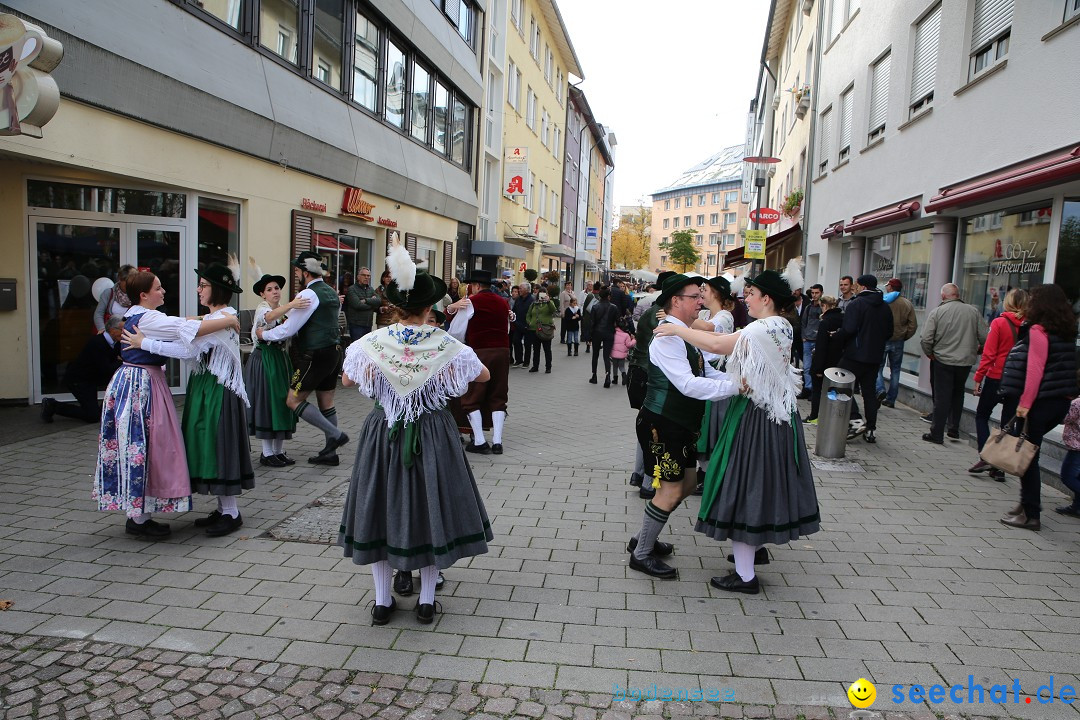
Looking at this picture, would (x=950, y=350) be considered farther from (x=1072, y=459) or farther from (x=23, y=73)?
(x=23, y=73)

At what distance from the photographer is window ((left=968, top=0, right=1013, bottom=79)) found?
30.6 feet

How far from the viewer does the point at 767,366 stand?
4070 millimetres

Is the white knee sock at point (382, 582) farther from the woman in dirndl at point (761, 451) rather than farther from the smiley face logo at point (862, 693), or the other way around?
the smiley face logo at point (862, 693)

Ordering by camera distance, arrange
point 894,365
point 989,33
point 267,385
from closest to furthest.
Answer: point 267,385 < point 989,33 < point 894,365

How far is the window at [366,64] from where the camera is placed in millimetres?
14555

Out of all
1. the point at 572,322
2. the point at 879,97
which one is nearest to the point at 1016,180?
the point at 879,97

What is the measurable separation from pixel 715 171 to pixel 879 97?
90738 mm

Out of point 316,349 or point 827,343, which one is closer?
point 316,349

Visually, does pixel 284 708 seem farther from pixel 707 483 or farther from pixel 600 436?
pixel 600 436

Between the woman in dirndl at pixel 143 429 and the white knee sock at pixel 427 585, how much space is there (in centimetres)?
191

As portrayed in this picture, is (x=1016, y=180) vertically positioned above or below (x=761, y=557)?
above

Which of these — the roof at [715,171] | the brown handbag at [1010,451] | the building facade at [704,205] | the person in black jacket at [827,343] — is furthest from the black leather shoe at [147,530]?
the roof at [715,171]

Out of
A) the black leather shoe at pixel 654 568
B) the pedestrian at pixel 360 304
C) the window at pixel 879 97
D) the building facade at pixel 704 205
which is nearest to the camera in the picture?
the black leather shoe at pixel 654 568

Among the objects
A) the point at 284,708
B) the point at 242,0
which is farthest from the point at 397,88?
the point at 284,708
